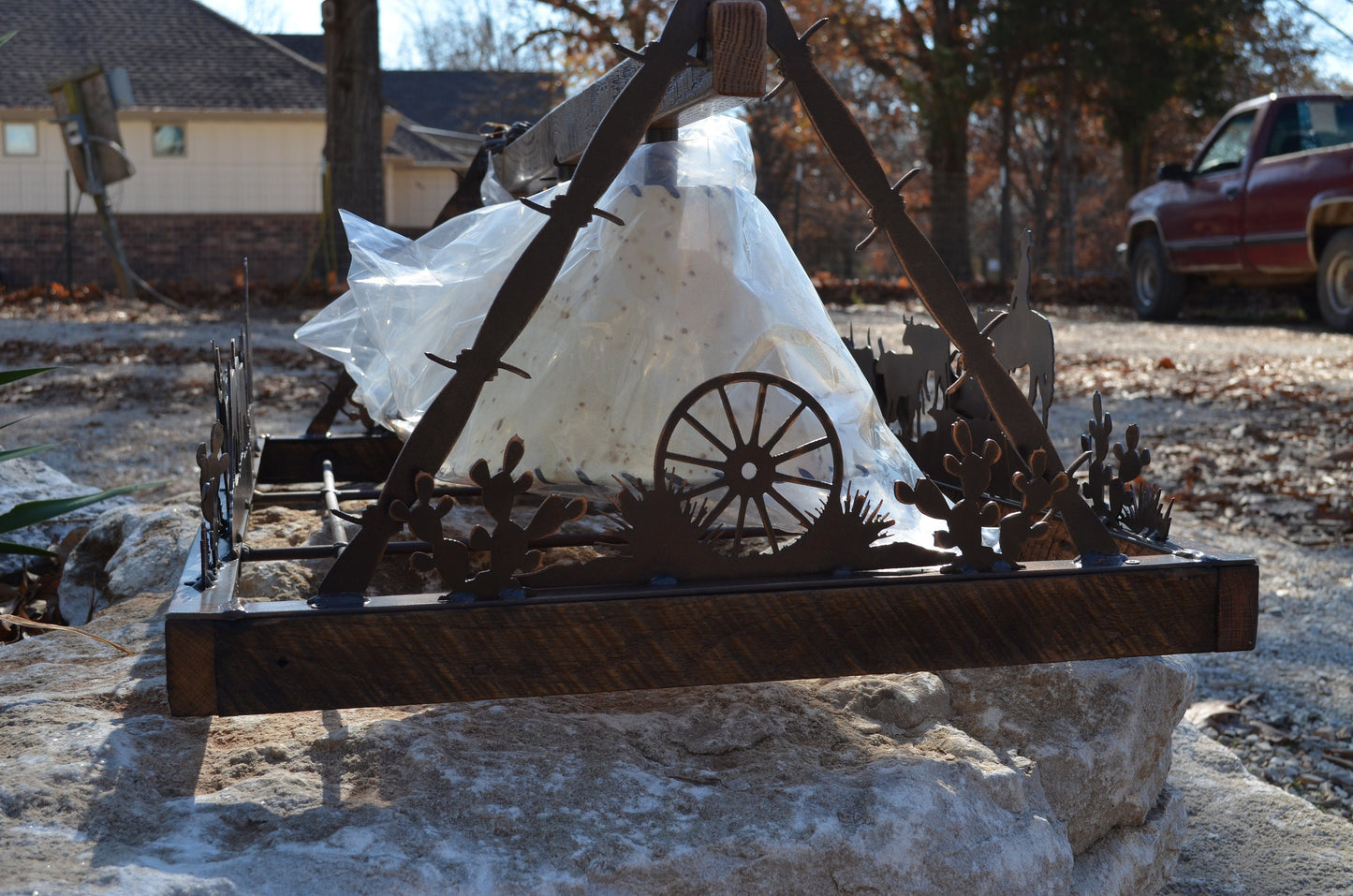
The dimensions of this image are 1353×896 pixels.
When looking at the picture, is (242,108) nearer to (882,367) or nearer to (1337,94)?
(1337,94)

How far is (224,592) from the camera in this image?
156 centimetres

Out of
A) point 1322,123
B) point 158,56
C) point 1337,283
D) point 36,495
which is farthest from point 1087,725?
point 158,56

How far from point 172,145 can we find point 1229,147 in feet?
66.0

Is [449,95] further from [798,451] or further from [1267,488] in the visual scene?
[798,451]

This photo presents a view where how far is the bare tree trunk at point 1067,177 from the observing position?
19.0 m

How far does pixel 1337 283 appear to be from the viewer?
33.8 feet

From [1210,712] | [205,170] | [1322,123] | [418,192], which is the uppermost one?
[418,192]

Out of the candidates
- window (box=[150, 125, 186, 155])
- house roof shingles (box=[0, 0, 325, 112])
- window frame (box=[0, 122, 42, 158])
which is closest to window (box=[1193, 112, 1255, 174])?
house roof shingles (box=[0, 0, 325, 112])

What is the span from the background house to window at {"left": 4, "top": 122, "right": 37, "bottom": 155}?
0.09 feet

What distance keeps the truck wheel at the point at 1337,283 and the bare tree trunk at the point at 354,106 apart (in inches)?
334

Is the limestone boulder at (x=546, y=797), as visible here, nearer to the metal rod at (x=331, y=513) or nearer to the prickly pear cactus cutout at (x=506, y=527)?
the prickly pear cactus cutout at (x=506, y=527)

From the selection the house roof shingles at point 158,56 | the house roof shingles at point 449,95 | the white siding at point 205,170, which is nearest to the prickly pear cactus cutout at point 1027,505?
the white siding at point 205,170

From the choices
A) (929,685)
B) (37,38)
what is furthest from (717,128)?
(37,38)

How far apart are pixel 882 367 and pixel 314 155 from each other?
23408 mm
